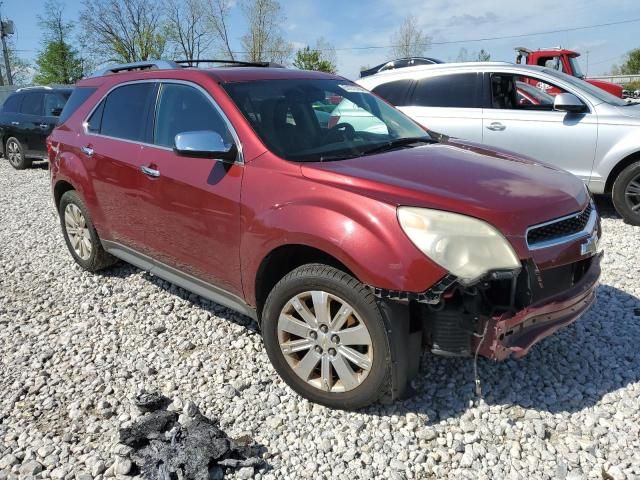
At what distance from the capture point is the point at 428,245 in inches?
97.1

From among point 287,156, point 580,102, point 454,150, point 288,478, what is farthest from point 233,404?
point 580,102

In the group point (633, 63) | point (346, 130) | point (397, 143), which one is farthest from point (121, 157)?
point (633, 63)

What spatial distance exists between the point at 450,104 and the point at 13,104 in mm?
10579

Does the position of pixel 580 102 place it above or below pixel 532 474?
above

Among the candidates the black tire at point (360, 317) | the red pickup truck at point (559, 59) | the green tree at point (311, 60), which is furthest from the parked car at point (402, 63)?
the green tree at point (311, 60)

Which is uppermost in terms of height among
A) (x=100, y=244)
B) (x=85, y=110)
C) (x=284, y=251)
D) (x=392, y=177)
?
(x=85, y=110)

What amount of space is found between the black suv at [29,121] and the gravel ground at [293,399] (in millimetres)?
8603

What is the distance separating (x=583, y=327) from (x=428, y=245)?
1941mm

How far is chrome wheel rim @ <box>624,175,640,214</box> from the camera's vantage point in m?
6.07

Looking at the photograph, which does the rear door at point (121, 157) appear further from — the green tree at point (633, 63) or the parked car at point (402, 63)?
the green tree at point (633, 63)

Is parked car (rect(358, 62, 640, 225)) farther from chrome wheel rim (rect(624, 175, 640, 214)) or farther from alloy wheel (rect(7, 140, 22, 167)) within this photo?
alloy wheel (rect(7, 140, 22, 167))

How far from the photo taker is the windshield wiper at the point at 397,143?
11.1 ft

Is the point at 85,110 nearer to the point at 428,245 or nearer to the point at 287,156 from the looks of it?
the point at 287,156

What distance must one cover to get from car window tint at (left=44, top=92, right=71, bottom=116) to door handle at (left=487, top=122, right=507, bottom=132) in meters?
9.22
